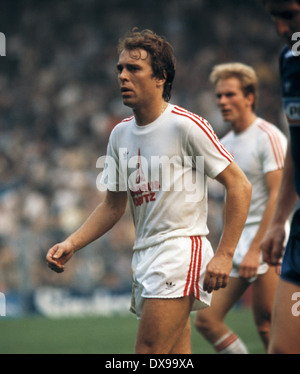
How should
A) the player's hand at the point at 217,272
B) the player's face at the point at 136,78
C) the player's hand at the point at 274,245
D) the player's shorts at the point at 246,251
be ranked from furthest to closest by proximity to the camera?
the player's shorts at the point at 246,251, the player's face at the point at 136,78, the player's hand at the point at 217,272, the player's hand at the point at 274,245

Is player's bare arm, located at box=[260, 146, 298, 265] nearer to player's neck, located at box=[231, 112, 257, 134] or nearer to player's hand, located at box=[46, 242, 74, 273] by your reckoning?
player's hand, located at box=[46, 242, 74, 273]

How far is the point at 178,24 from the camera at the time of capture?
1878 cm

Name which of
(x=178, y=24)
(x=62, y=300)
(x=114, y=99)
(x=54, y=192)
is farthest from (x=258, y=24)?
(x=62, y=300)

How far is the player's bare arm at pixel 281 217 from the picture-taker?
3705 mm

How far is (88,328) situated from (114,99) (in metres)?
7.76

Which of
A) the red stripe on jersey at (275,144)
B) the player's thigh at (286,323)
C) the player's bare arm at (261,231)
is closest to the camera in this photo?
the player's thigh at (286,323)

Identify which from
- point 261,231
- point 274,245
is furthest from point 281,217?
point 261,231

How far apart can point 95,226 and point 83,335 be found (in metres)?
5.78

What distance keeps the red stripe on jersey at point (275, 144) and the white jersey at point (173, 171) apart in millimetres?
1744

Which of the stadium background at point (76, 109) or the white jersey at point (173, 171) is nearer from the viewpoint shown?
the white jersey at point (173, 171)

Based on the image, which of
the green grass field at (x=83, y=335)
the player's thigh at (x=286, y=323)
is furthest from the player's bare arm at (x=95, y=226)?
the green grass field at (x=83, y=335)

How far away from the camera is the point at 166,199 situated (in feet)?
13.8

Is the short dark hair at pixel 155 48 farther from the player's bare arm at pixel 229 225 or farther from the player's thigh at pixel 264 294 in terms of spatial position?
the player's thigh at pixel 264 294

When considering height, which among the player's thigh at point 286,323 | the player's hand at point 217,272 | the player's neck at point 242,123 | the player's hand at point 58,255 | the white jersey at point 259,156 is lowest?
the player's thigh at point 286,323
